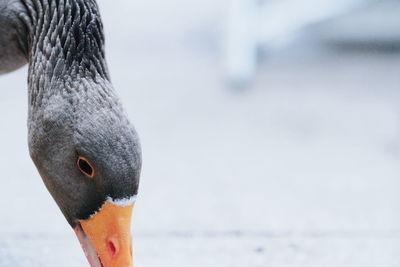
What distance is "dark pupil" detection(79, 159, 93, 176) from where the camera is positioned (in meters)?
2.61

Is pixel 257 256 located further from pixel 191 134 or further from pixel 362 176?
pixel 191 134

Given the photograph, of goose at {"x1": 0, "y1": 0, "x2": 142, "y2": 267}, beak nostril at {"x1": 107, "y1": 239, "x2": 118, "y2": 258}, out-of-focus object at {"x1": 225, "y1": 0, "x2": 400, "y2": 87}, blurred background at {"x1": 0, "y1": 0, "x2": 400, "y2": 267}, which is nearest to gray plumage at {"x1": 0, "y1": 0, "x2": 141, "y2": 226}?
goose at {"x1": 0, "y1": 0, "x2": 142, "y2": 267}

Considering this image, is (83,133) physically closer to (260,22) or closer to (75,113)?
(75,113)

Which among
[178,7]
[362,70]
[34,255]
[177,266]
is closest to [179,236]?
[177,266]

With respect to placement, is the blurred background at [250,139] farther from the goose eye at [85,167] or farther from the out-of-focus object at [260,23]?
the goose eye at [85,167]

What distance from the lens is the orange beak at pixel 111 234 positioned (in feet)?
8.60

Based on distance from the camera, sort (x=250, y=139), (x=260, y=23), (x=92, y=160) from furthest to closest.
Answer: (x=260, y=23) < (x=250, y=139) < (x=92, y=160)

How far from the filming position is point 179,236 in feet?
12.2

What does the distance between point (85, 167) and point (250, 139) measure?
277cm

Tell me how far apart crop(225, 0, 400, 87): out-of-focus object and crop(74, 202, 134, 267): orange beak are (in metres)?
3.78

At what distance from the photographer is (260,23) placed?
6.73 m

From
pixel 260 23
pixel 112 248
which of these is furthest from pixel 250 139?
pixel 112 248

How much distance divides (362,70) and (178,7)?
301cm

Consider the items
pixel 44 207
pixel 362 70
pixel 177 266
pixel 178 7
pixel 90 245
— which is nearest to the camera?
pixel 90 245
